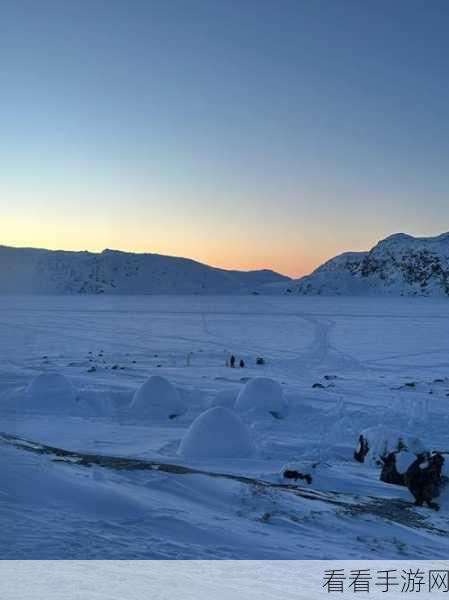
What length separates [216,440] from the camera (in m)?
9.81

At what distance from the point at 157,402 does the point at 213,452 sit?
167 inches

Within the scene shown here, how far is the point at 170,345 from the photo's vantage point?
2784 cm

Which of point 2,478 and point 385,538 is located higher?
point 2,478

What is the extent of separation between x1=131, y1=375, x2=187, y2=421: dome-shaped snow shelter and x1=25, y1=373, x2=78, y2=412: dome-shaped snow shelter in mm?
1642

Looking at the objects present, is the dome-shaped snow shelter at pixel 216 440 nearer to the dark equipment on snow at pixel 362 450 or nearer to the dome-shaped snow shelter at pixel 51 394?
the dark equipment on snow at pixel 362 450

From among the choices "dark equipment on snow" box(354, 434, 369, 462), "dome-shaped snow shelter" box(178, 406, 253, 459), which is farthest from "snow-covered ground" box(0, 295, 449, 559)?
"dark equipment on snow" box(354, 434, 369, 462)

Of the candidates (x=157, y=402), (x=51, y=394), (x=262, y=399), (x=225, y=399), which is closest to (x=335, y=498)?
(x=262, y=399)

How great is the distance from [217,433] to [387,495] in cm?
310

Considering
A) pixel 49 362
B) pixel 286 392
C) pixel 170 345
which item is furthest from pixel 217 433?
pixel 170 345

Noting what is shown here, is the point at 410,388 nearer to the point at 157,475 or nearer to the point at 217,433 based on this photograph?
the point at 217,433

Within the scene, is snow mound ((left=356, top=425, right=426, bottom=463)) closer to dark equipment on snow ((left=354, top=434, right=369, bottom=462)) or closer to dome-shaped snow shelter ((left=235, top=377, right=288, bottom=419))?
dark equipment on snow ((left=354, top=434, right=369, bottom=462))

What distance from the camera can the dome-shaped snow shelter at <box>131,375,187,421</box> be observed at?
13469 millimetres

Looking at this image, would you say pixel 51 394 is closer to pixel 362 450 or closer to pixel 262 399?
pixel 262 399

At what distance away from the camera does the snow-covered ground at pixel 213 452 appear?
4.61 metres
